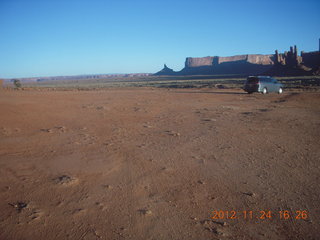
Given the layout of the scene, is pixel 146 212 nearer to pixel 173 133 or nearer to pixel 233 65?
pixel 173 133

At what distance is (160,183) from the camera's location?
13.1 feet

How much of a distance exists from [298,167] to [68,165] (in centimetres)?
456

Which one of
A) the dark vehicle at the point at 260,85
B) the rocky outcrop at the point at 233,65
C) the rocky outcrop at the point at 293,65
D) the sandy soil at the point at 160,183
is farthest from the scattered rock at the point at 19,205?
the rocky outcrop at the point at 233,65

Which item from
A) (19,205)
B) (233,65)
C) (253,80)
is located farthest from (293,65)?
(19,205)

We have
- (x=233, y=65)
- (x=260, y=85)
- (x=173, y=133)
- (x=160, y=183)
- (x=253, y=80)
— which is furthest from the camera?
(x=233, y=65)

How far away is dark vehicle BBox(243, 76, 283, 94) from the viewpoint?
65.3ft

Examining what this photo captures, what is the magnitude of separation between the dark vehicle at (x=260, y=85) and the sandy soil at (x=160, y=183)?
1296 cm

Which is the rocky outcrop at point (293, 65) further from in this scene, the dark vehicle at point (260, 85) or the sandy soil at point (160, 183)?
the sandy soil at point (160, 183)

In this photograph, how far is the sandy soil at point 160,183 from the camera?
287cm

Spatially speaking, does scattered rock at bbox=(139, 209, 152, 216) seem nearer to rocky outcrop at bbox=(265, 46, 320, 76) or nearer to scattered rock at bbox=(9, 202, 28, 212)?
scattered rock at bbox=(9, 202, 28, 212)

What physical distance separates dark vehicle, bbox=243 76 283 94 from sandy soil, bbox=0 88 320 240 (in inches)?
510

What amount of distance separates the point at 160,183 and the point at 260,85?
60.5 ft
